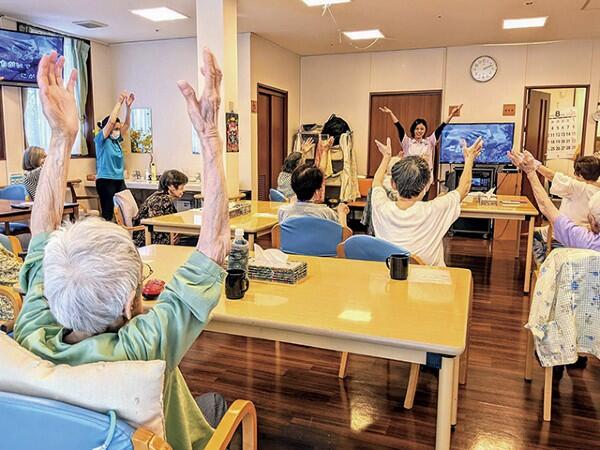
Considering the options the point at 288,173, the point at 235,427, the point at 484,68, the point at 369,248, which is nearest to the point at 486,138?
the point at 484,68

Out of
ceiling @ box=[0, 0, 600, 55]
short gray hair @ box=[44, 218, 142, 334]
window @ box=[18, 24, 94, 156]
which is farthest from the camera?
window @ box=[18, 24, 94, 156]

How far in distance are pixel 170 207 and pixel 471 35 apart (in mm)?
4991

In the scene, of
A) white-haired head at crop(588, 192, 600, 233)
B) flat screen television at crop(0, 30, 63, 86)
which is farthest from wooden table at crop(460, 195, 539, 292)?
flat screen television at crop(0, 30, 63, 86)

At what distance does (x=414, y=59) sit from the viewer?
785 centimetres

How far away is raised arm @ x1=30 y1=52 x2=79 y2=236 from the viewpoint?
146cm

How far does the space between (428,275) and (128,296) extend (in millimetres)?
1430

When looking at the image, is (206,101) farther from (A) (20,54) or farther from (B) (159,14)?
(A) (20,54)

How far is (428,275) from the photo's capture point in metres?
2.13

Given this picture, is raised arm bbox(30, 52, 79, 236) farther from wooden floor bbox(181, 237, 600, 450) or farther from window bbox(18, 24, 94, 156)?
window bbox(18, 24, 94, 156)

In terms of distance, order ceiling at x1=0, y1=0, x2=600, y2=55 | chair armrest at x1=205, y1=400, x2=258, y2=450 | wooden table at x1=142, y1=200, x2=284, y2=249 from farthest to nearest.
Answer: ceiling at x1=0, y1=0, x2=600, y2=55
wooden table at x1=142, y1=200, x2=284, y2=249
chair armrest at x1=205, y1=400, x2=258, y2=450

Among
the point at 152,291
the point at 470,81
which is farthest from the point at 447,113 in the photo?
the point at 152,291

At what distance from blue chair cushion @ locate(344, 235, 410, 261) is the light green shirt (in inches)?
53.2

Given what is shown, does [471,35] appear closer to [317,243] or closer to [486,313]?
[486,313]

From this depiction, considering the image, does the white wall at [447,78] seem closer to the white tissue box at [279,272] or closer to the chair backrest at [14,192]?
the chair backrest at [14,192]
